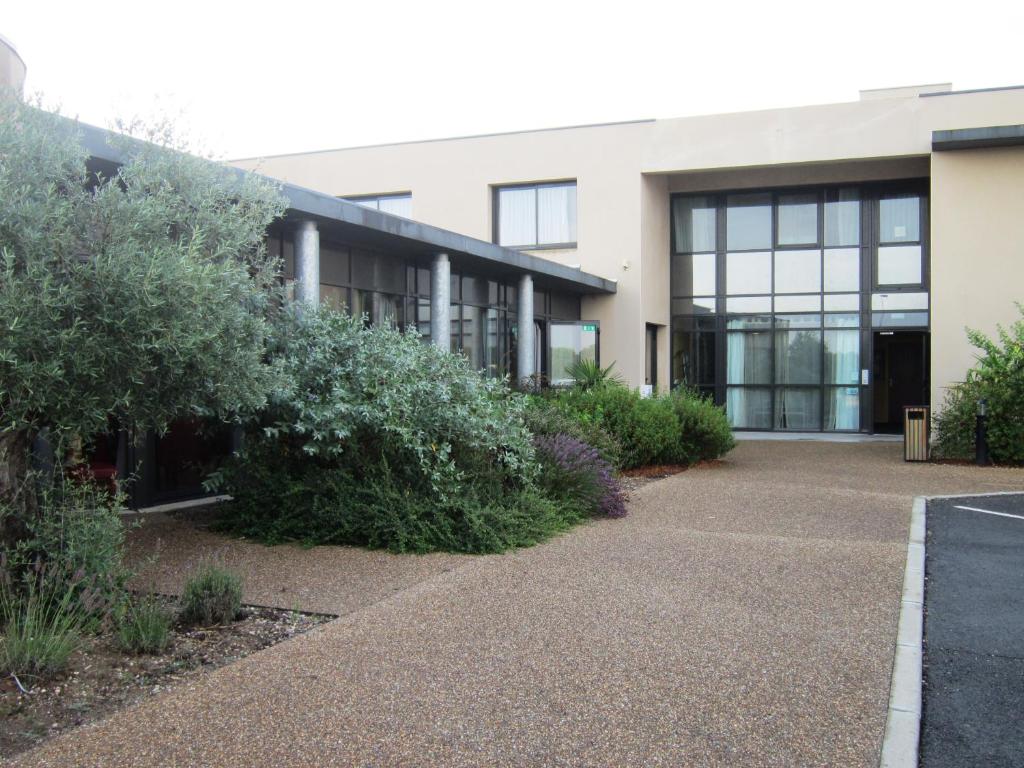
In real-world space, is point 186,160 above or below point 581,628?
above

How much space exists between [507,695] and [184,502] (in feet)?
22.6

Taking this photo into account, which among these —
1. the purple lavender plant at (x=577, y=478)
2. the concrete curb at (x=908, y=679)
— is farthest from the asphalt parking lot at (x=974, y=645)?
the purple lavender plant at (x=577, y=478)

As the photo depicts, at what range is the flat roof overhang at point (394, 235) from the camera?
24.6ft

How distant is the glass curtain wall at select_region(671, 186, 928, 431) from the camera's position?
66.5ft

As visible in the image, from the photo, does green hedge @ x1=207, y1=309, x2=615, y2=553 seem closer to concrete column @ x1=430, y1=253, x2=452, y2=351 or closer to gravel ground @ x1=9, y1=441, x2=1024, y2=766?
gravel ground @ x1=9, y1=441, x2=1024, y2=766

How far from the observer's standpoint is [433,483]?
25.4ft

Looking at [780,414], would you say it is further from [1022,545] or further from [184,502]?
[184,502]

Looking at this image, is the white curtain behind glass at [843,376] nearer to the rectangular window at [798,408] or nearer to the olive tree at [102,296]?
the rectangular window at [798,408]

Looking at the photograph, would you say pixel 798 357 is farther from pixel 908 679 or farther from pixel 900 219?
pixel 908 679

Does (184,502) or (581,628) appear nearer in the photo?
(581,628)

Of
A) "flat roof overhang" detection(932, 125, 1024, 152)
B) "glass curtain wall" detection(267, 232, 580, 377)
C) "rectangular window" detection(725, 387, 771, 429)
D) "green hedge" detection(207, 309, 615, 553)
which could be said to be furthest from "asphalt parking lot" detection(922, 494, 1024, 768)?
"rectangular window" detection(725, 387, 771, 429)

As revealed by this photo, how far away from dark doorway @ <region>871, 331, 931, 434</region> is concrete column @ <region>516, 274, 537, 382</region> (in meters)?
9.70

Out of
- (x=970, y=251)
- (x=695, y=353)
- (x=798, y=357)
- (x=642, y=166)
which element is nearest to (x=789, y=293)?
(x=798, y=357)

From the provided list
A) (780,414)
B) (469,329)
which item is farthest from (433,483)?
(780,414)
